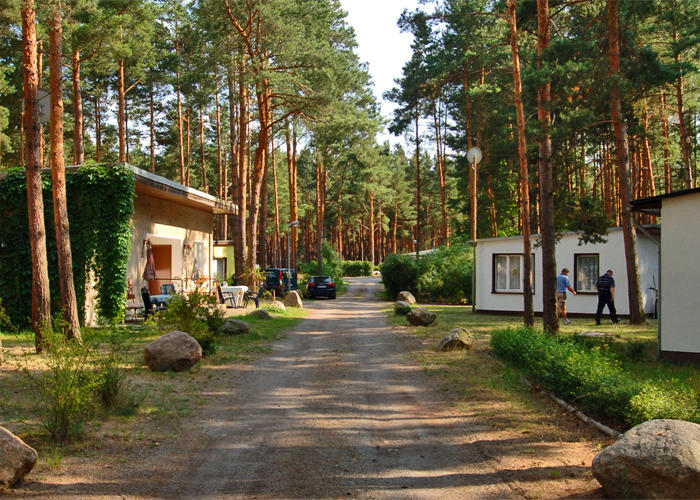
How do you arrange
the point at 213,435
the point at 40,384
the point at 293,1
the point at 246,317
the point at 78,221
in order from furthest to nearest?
1. the point at 293,1
2. the point at 246,317
3. the point at 78,221
4. the point at 213,435
5. the point at 40,384

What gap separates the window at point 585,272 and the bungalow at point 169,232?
1265cm

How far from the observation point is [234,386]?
8.58m

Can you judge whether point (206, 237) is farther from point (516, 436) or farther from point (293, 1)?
point (516, 436)

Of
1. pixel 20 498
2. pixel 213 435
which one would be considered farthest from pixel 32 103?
pixel 20 498

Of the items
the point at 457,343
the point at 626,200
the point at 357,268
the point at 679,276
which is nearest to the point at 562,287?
the point at 626,200

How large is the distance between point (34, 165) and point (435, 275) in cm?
2138

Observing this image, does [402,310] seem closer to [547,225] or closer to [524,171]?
[524,171]

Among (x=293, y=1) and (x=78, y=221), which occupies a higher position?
(x=293, y=1)

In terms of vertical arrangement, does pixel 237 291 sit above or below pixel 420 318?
above

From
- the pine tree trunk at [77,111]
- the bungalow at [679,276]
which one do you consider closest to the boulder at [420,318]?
the bungalow at [679,276]

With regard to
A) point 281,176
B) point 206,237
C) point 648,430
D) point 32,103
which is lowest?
point 648,430

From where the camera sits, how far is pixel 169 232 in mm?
18906

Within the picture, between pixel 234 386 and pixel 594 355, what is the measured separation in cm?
508

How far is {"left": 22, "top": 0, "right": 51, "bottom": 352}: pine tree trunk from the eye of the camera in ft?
31.7
